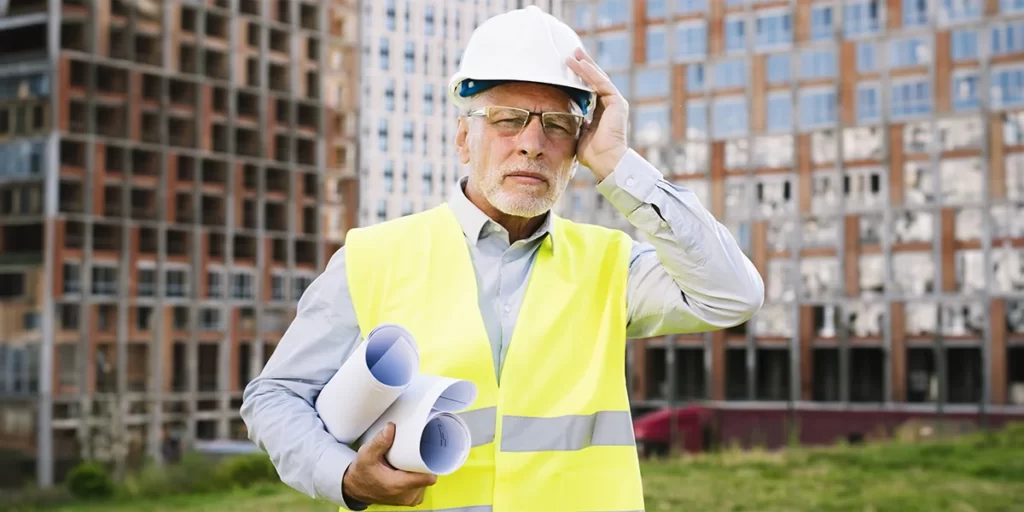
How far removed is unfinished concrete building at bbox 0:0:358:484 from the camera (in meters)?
18.8

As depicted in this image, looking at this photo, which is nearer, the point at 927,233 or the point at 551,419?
the point at 551,419

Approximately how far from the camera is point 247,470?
14391 millimetres

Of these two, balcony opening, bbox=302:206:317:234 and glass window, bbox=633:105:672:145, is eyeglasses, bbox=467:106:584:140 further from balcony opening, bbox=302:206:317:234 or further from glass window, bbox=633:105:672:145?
balcony opening, bbox=302:206:317:234

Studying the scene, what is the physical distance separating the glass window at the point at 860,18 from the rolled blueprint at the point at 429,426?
20.8 meters

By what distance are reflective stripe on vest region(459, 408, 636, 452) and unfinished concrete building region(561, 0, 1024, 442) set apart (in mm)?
17271

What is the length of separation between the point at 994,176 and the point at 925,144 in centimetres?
156

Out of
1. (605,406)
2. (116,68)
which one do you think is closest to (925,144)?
(116,68)

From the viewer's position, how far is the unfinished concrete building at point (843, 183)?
1911cm

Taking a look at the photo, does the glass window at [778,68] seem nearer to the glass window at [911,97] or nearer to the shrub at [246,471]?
the glass window at [911,97]

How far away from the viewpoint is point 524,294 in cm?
185

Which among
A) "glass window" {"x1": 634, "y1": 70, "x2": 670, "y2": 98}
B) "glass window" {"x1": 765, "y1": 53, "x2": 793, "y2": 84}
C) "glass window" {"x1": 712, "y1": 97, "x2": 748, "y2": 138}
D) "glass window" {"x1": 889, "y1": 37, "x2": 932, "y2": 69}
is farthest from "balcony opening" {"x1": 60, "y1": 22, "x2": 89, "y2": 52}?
"glass window" {"x1": 889, "y1": 37, "x2": 932, "y2": 69}

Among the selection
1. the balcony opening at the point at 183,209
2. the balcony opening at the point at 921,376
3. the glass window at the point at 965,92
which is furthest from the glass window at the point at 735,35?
the balcony opening at the point at 183,209

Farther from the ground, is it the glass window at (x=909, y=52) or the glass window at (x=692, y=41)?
the glass window at (x=692, y=41)

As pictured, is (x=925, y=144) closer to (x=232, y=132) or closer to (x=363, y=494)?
(x=232, y=132)
